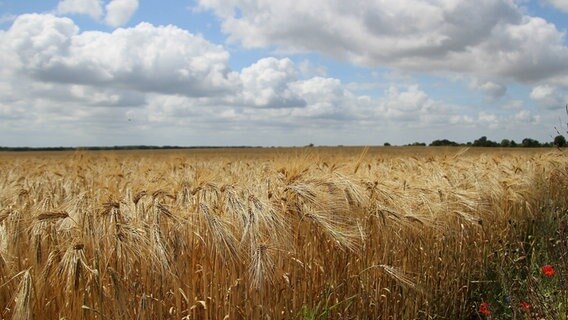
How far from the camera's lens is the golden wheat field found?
257cm

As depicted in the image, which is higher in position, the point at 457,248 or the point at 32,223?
the point at 32,223

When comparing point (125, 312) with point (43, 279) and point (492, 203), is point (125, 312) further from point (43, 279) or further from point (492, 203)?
point (492, 203)

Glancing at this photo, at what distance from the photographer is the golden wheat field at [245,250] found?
8.45ft

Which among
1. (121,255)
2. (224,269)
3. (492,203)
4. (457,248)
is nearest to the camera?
(121,255)

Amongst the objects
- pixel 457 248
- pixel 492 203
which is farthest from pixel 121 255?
pixel 492 203

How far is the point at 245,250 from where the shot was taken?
3127 millimetres

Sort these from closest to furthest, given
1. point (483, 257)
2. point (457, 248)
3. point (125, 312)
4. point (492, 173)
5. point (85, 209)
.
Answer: point (125, 312) → point (85, 209) → point (457, 248) → point (483, 257) → point (492, 173)

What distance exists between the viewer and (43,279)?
97.0 inches

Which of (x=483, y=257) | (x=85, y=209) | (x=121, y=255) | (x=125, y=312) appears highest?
(x=85, y=209)

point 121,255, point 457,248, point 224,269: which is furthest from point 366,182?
point 121,255

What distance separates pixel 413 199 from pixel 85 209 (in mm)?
2730

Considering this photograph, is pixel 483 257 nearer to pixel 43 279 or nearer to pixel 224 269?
pixel 224 269

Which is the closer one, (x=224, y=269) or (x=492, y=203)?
(x=224, y=269)

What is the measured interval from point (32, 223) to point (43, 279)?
418mm
